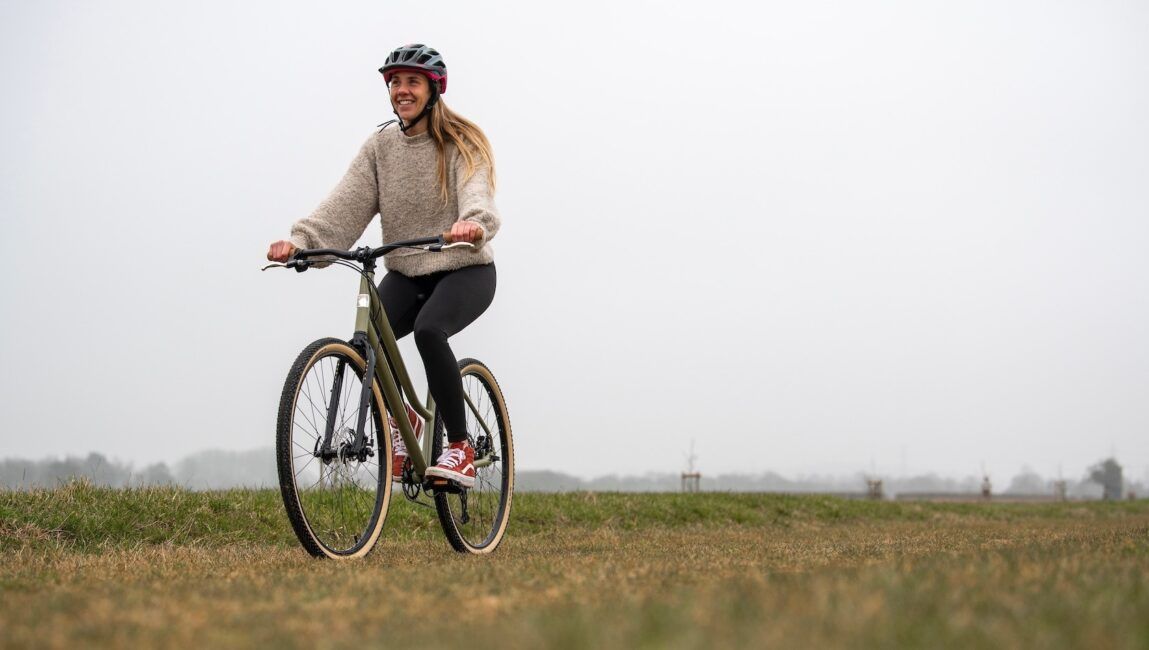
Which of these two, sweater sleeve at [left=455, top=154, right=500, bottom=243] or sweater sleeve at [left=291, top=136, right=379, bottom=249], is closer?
sweater sleeve at [left=455, top=154, right=500, bottom=243]

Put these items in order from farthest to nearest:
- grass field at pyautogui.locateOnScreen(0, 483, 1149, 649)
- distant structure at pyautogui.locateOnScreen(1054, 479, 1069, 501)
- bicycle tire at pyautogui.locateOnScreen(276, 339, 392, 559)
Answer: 1. distant structure at pyautogui.locateOnScreen(1054, 479, 1069, 501)
2. bicycle tire at pyautogui.locateOnScreen(276, 339, 392, 559)
3. grass field at pyautogui.locateOnScreen(0, 483, 1149, 649)

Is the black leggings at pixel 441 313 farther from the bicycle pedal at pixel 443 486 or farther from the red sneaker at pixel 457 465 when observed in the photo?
the bicycle pedal at pixel 443 486

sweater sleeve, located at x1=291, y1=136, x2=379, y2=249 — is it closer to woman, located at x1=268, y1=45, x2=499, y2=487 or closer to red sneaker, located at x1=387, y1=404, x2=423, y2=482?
woman, located at x1=268, y1=45, x2=499, y2=487

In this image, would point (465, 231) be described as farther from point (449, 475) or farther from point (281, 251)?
point (449, 475)

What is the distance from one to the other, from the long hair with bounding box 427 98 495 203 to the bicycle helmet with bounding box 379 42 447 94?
211 mm

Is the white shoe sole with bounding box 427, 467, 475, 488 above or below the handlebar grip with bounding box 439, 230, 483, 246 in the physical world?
below

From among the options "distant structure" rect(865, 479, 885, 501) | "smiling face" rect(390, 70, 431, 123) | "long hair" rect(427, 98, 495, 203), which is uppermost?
"smiling face" rect(390, 70, 431, 123)

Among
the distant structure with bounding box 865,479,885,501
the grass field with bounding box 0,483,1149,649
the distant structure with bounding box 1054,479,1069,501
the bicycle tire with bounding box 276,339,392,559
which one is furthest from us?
the distant structure with bounding box 1054,479,1069,501

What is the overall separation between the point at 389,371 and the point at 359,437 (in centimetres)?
50

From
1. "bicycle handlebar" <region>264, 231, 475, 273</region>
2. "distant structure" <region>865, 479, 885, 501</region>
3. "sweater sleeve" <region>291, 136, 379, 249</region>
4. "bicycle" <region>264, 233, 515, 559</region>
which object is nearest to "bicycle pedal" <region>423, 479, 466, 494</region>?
"bicycle" <region>264, 233, 515, 559</region>

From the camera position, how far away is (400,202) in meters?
6.51

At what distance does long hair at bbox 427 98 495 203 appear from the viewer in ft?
20.7

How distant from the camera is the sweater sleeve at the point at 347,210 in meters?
6.32

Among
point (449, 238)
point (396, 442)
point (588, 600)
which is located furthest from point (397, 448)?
point (588, 600)
